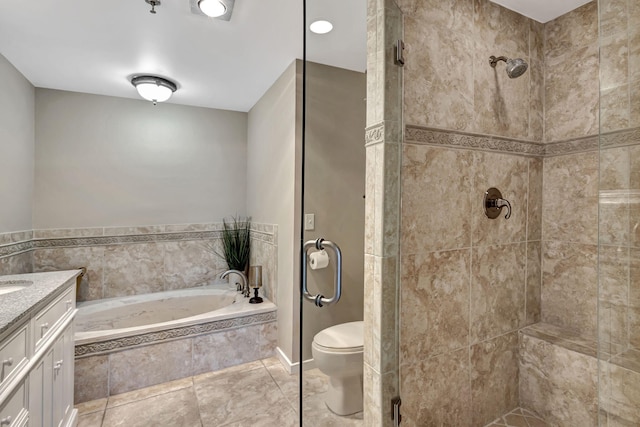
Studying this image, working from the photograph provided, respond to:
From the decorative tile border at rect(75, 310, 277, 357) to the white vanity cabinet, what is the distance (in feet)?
1.18

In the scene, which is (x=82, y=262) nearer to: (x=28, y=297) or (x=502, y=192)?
(x=28, y=297)

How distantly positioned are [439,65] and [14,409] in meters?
2.09

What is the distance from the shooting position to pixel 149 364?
2215mm

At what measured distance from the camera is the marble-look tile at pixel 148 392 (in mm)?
2051

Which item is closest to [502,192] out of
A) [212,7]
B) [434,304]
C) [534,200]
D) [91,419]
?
[534,200]

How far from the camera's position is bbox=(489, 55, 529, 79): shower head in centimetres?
140

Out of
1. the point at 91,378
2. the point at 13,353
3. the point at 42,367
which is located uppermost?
the point at 13,353

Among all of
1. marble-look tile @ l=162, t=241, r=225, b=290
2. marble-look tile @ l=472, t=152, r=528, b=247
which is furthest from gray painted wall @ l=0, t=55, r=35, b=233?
marble-look tile @ l=472, t=152, r=528, b=247

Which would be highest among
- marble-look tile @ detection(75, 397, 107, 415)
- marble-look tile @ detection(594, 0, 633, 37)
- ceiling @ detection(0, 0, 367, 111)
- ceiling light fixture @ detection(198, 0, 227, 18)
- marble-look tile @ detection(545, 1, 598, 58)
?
ceiling @ detection(0, 0, 367, 111)

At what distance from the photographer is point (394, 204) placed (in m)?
1.14

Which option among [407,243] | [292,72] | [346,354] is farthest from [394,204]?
[292,72]

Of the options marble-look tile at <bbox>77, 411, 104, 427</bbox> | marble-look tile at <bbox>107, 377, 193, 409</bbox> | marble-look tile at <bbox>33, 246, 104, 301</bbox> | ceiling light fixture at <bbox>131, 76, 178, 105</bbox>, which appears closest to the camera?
marble-look tile at <bbox>77, 411, 104, 427</bbox>

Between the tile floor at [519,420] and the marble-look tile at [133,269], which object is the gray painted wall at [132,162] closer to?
the marble-look tile at [133,269]

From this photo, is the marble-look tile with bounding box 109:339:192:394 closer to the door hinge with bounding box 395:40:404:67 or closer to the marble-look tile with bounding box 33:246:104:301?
the marble-look tile with bounding box 33:246:104:301
